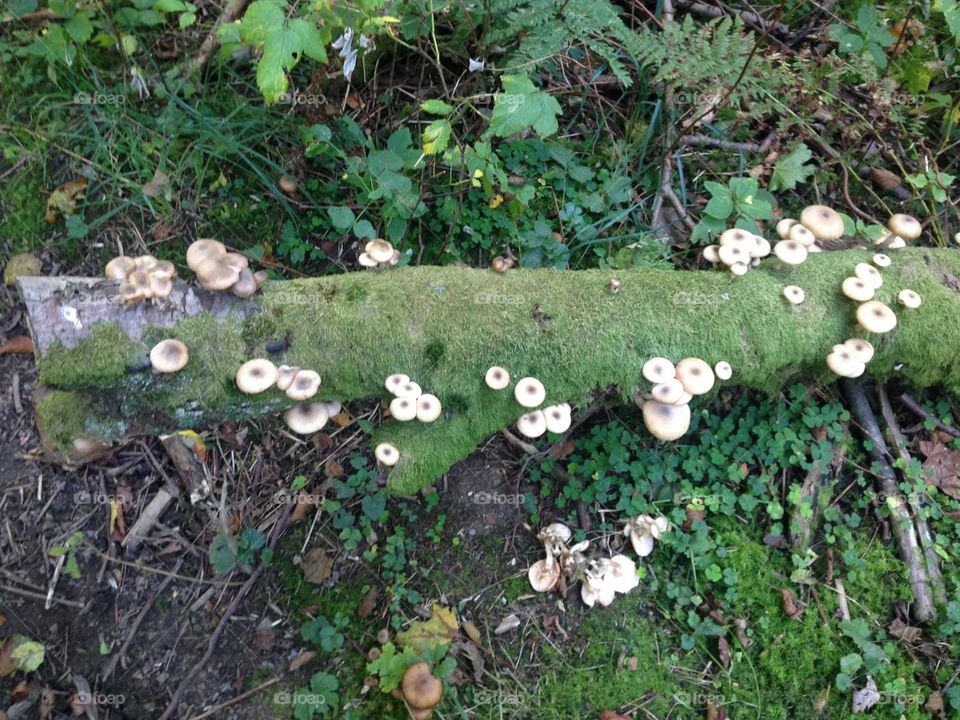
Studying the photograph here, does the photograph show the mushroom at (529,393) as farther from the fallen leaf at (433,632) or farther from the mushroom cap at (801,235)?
the mushroom cap at (801,235)

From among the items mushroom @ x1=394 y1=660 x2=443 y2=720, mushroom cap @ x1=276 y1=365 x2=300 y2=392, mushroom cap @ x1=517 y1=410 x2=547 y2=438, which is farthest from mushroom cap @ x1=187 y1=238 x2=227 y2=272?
mushroom @ x1=394 y1=660 x2=443 y2=720

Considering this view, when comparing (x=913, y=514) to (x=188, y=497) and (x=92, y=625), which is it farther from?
(x=92, y=625)

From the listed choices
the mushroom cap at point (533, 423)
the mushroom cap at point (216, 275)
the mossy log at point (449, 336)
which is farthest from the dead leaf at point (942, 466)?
the mushroom cap at point (216, 275)

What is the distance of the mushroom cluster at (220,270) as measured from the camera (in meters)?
3.33

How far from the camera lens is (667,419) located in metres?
3.67

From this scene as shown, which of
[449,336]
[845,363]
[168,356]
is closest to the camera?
[168,356]

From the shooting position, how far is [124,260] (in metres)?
3.40

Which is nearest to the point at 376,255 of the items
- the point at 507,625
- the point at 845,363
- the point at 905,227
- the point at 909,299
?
the point at 507,625

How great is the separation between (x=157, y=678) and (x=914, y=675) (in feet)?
16.1

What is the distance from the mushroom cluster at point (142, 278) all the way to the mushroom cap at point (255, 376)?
0.59 meters

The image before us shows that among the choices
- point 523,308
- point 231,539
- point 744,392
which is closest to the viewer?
point 523,308

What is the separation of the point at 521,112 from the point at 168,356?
2.41 metres

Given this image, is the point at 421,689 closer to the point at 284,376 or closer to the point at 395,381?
the point at 395,381

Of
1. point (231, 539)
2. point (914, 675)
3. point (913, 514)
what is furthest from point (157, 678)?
point (913, 514)
